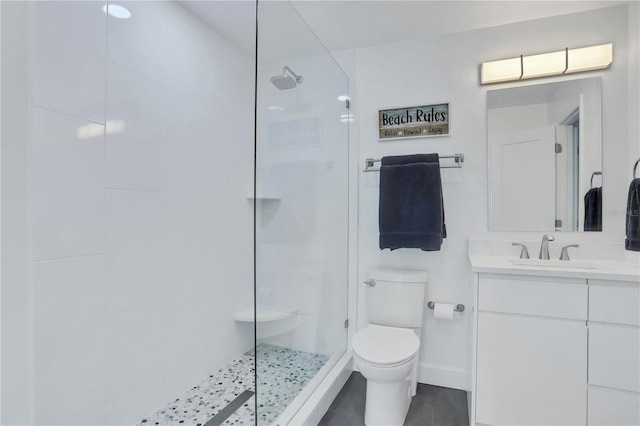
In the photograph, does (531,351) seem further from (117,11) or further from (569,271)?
(117,11)

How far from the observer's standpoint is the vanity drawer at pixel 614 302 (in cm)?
142

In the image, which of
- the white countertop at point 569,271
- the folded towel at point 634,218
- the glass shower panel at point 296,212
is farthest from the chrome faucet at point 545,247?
the glass shower panel at point 296,212

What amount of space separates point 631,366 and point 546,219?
85cm

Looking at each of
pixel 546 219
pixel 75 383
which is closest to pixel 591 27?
pixel 546 219

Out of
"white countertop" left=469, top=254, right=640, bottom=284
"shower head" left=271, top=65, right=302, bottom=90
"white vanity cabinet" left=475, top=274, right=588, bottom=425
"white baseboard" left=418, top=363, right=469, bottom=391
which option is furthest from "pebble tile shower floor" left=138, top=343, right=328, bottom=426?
"shower head" left=271, top=65, right=302, bottom=90

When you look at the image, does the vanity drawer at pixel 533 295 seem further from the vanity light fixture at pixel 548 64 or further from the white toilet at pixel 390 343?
the vanity light fixture at pixel 548 64

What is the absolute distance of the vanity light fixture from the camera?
1.90 metres

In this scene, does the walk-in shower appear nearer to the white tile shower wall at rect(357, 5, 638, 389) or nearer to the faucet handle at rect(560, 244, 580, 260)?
the white tile shower wall at rect(357, 5, 638, 389)

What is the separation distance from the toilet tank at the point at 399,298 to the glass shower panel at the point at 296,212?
0.30 m

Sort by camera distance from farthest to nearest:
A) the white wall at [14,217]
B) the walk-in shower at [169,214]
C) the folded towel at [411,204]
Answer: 1. the folded towel at [411,204]
2. the walk-in shower at [169,214]
3. the white wall at [14,217]

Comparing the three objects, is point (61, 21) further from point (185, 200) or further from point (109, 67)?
point (185, 200)

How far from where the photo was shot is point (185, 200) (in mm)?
1971

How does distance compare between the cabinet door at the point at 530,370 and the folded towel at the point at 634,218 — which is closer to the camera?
the cabinet door at the point at 530,370

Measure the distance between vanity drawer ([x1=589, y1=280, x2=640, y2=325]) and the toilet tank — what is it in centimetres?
81
